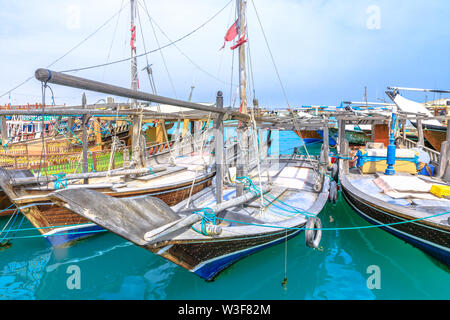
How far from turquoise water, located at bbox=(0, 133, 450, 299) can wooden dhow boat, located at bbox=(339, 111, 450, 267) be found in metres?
0.89

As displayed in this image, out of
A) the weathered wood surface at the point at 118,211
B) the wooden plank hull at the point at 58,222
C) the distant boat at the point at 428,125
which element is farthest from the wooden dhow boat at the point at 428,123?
the weathered wood surface at the point at 118,211

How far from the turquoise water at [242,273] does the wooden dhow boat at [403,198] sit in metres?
0.89

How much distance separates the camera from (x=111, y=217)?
4.25m

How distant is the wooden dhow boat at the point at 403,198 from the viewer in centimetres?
591

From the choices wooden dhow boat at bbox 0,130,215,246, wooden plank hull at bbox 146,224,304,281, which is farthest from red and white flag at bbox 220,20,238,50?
wooden plank hull at bbox 146,224,304,281

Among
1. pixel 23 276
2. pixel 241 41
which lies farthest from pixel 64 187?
pixel 241 41

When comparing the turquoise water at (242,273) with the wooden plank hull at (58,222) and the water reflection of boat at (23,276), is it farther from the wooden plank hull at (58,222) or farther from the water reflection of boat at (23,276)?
the wooden plank hull at (58,222)

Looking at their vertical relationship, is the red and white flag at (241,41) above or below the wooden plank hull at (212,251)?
above

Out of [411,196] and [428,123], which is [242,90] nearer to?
[411,196]

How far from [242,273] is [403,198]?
16.3 ft

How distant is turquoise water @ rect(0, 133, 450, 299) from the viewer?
6.04 meters

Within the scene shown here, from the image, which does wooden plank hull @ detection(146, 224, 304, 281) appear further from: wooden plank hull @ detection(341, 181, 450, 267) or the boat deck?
the boat deck

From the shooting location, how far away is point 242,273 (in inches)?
262
